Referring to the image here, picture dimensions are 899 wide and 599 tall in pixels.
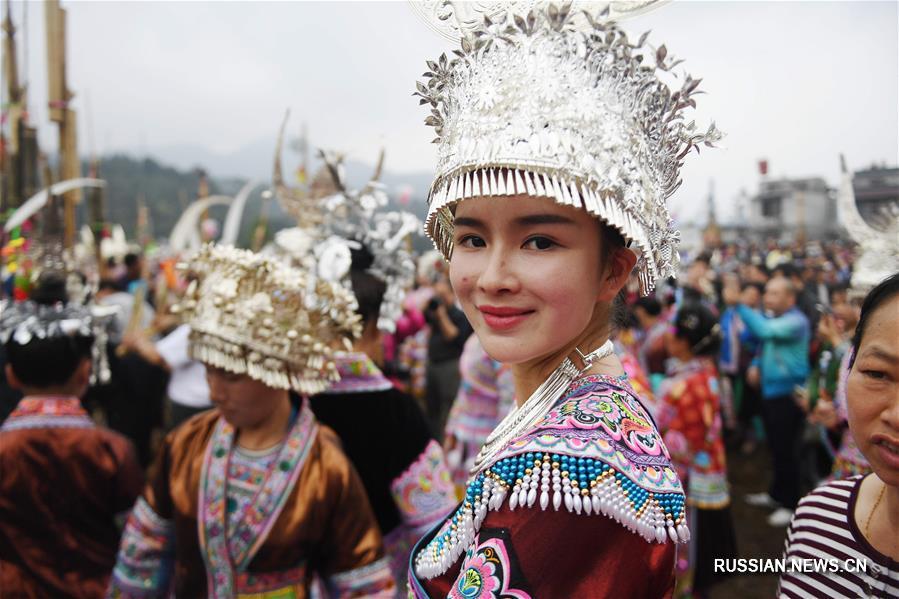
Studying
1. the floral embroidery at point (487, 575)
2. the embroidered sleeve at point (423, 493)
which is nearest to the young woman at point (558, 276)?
the floral embroidery at point (487, 575)

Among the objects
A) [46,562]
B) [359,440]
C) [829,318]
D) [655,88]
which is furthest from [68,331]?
[829,318]

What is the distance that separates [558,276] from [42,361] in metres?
2.44

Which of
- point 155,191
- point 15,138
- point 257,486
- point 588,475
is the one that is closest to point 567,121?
point 588,475

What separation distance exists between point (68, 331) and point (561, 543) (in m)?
2.55

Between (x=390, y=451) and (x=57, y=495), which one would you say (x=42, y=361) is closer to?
(x=57, y=495)

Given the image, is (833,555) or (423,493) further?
(423,493)

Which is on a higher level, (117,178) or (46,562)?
(117,178)

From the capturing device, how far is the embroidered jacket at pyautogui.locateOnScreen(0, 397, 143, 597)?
2.42 m

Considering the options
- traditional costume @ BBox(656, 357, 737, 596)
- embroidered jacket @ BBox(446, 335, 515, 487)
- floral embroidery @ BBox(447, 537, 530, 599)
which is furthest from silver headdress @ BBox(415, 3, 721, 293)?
embroidered jacket @ BBox(446, 335, 515, 487)

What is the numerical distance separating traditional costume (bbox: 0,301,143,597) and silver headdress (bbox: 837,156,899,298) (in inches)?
165

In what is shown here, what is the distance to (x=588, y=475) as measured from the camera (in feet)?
3.38

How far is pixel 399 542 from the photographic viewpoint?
285cm

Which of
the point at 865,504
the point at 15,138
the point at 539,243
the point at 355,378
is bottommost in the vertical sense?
the point at 865,504

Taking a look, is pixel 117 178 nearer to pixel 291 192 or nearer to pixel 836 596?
pixel 291 192
